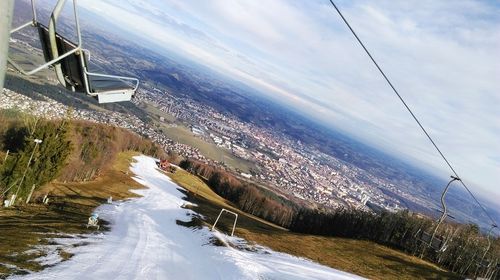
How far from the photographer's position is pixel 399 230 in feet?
171

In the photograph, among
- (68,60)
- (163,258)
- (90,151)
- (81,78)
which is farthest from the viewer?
(90,151)

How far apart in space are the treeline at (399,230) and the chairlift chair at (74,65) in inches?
1056

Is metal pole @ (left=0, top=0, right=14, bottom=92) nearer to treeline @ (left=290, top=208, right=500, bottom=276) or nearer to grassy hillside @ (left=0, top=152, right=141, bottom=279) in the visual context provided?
grassy hillside @ (left=0, top=152, right=141, bottom=279)

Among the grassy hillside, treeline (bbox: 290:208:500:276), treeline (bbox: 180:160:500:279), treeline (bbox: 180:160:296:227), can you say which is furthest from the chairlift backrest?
treeline (bbox: 180:160:296:227)

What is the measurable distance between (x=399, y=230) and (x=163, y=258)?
3661 cm

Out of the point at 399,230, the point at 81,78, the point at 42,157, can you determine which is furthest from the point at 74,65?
the point at 399,230

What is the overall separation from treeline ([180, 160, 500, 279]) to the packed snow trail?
11.1m

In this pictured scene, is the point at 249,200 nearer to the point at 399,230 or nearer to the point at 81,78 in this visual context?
the point at 399,230

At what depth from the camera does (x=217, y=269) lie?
2386cm

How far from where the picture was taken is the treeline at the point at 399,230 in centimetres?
4478

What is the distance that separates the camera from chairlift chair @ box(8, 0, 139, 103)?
5.96m

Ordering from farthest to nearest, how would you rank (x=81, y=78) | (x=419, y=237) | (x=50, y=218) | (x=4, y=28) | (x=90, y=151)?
(x=90, y=151), (x=419, y=237), (x=50, y=218), (x=81, y=78), (x=4, y=28)

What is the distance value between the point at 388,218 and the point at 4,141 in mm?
56858

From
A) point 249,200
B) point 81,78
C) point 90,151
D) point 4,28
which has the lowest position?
point 249,200
